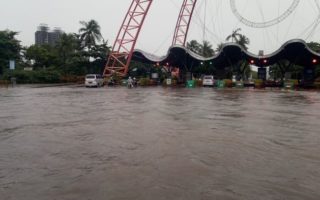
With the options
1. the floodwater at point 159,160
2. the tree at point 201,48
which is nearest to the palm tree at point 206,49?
the tree at point 201,48

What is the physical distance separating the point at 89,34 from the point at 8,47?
1619cm

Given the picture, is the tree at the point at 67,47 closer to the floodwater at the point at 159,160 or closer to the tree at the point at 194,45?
the tree at the point at 194,45

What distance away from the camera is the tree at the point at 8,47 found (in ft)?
205

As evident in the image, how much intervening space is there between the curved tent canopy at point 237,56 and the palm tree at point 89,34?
963cm

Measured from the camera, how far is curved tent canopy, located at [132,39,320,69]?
51.9m

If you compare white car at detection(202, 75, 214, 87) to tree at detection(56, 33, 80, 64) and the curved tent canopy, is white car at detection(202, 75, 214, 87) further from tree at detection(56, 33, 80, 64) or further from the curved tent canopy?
tree at detection(56, 33, 80, 64)

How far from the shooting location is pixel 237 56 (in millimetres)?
59250

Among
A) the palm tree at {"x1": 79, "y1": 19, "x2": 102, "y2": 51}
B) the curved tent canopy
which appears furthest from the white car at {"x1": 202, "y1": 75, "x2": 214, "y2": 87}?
the palm tree at {"x1": 79, "y1": 19, "x2": 102, "y2": 51}

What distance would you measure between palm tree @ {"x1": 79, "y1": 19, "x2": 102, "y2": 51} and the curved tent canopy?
9635mm

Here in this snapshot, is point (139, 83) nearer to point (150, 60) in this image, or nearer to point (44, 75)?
point (150, 60)

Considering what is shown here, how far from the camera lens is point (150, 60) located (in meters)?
67.0

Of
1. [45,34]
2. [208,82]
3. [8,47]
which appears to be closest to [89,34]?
[8,47]

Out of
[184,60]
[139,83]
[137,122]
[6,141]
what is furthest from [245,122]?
[184,60]

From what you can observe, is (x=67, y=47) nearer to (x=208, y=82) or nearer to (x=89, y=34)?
(x=89, y=34)
